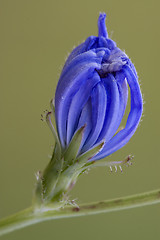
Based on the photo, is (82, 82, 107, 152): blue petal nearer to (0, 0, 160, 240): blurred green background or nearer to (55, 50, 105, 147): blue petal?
(55, 50, 105, 147): blue petal

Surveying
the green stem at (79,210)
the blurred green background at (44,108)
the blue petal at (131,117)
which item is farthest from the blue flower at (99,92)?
the blurred green background at (44,108)

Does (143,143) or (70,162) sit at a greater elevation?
(70,162)

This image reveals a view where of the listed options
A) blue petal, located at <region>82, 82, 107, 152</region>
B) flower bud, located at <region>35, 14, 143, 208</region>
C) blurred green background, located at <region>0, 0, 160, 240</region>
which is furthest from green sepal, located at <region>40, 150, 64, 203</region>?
blurred green background, located at <region>0, 0, 160, 240</region>

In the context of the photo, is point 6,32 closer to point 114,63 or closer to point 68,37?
point 68,37

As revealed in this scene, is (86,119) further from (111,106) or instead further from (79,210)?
(79,210)

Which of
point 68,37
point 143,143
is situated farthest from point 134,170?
point 68,37
